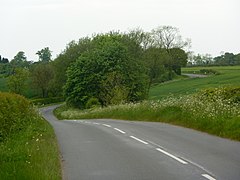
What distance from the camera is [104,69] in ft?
212

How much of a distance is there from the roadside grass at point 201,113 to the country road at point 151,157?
87cm

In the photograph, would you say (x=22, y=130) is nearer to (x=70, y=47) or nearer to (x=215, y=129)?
(x=215, y=129)

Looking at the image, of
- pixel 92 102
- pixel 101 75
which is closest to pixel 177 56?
pixel 101 75

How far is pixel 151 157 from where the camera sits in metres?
13.0

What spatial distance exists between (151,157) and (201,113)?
31.9ft

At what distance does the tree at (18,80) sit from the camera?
365 ft

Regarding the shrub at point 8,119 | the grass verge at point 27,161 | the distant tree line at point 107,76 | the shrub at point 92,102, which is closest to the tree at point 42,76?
the distant tree line at point 107,76

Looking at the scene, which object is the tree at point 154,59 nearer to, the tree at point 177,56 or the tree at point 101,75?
the tree at point 101,75

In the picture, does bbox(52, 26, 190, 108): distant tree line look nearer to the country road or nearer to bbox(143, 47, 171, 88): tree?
bbox(143, 47, 171, 88): tree

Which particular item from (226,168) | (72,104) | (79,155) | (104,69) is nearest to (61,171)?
(79,155)

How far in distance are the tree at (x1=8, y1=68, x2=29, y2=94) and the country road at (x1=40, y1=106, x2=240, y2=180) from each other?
95160 mm

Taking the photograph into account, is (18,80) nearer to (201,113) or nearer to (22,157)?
(201,113)

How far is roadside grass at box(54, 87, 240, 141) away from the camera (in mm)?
18703

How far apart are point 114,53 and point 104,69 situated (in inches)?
151
